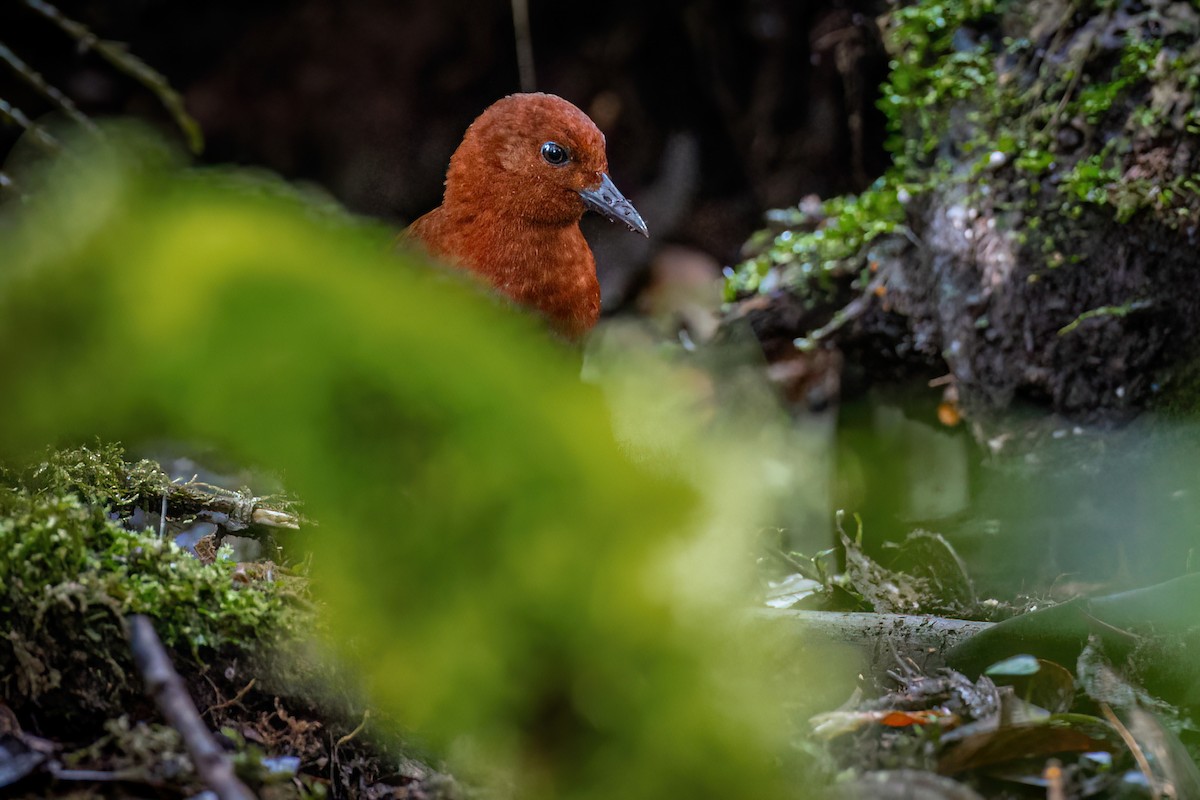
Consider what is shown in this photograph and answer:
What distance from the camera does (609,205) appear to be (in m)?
2.98

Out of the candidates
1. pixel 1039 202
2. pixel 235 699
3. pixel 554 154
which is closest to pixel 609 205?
pixel 554 154

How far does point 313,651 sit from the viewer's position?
127cm

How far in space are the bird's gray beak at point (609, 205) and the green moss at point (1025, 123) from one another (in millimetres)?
1369

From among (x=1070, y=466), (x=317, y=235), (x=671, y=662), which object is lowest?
(x=1070, y=466)

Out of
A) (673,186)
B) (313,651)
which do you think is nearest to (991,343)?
(673,186)

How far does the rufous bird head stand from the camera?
9.62ft

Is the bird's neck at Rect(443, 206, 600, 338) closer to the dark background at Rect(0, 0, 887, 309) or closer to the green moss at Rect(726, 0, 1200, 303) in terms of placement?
the green moss at Rect(726, 0, 1200, 303)

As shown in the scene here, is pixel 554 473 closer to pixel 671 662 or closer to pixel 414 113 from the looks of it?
pixel 671 662

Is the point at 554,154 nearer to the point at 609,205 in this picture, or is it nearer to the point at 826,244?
the point at 609,205

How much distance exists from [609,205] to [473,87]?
2.38 meters

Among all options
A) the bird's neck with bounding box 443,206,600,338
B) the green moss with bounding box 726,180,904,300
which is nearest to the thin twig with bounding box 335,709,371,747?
the bird's neck with bounding box 443,206,600,338

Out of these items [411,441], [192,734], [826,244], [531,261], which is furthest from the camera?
[826,244]

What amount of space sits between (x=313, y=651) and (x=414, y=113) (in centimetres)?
432

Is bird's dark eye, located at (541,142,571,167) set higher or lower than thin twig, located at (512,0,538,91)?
lower
